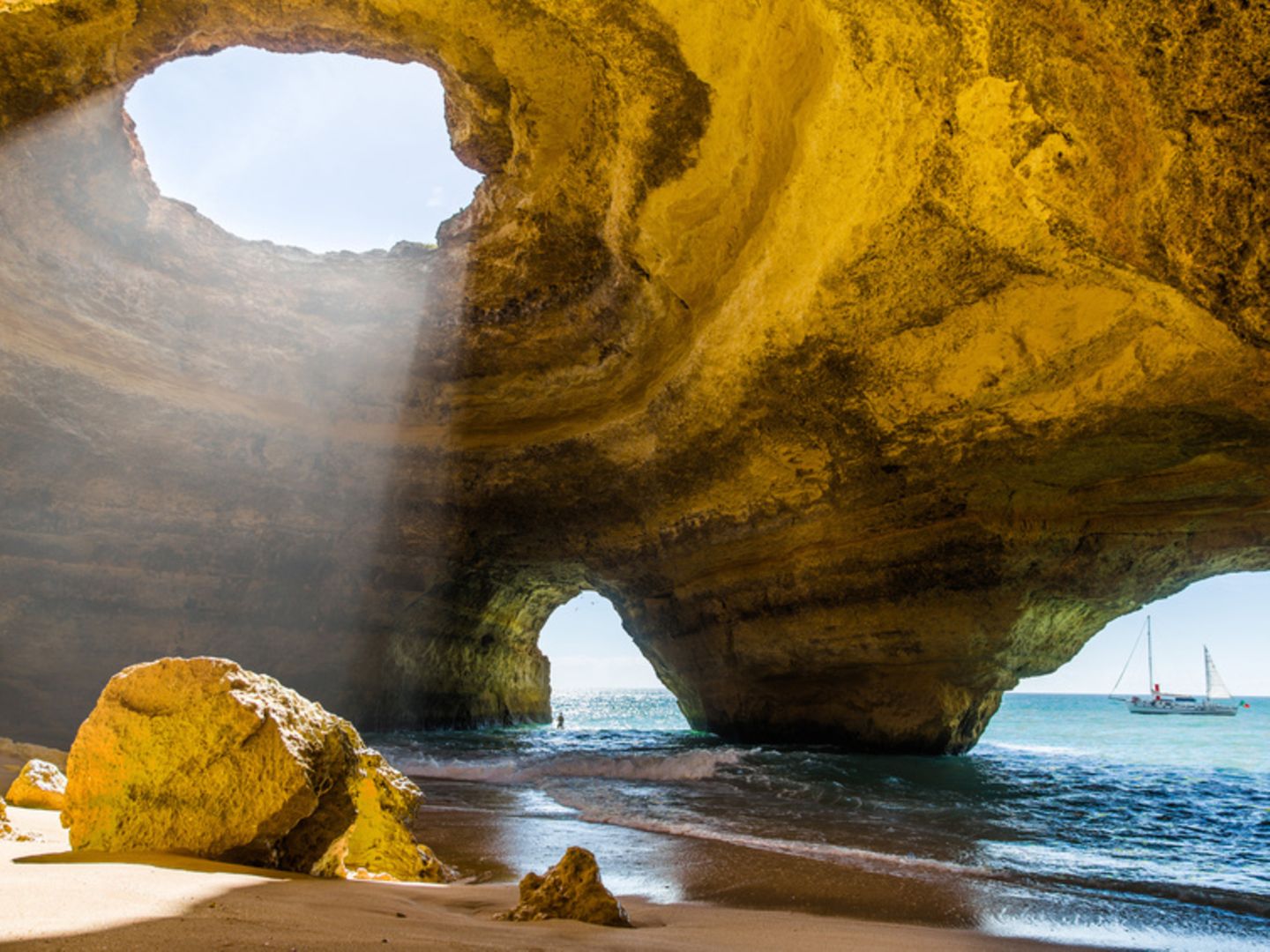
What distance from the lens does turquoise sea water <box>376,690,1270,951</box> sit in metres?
2.93

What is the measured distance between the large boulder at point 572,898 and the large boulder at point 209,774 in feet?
2.53

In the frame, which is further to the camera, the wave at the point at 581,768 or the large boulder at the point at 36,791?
the wave at the point at 581,768

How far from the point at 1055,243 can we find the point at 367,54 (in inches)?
227

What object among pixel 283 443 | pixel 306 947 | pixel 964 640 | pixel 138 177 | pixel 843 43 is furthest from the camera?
pixel 283 443

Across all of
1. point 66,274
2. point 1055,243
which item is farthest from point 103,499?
point 1055,243

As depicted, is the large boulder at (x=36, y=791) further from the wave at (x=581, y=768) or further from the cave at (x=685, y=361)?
the cave at (x=685, y=361)

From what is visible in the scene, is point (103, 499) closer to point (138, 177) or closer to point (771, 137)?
point (138, 177)

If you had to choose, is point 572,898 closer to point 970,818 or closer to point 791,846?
point 791,846

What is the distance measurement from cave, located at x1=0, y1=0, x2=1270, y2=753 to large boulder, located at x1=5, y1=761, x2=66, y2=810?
514cm

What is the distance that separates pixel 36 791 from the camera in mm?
3201

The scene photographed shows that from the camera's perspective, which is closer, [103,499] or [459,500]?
[103,499]

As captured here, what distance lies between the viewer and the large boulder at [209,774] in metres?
2.23

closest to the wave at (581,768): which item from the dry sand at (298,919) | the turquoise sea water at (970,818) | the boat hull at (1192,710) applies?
the turquoise sea water at (970,818)

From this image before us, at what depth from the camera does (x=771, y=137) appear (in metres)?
5.26
